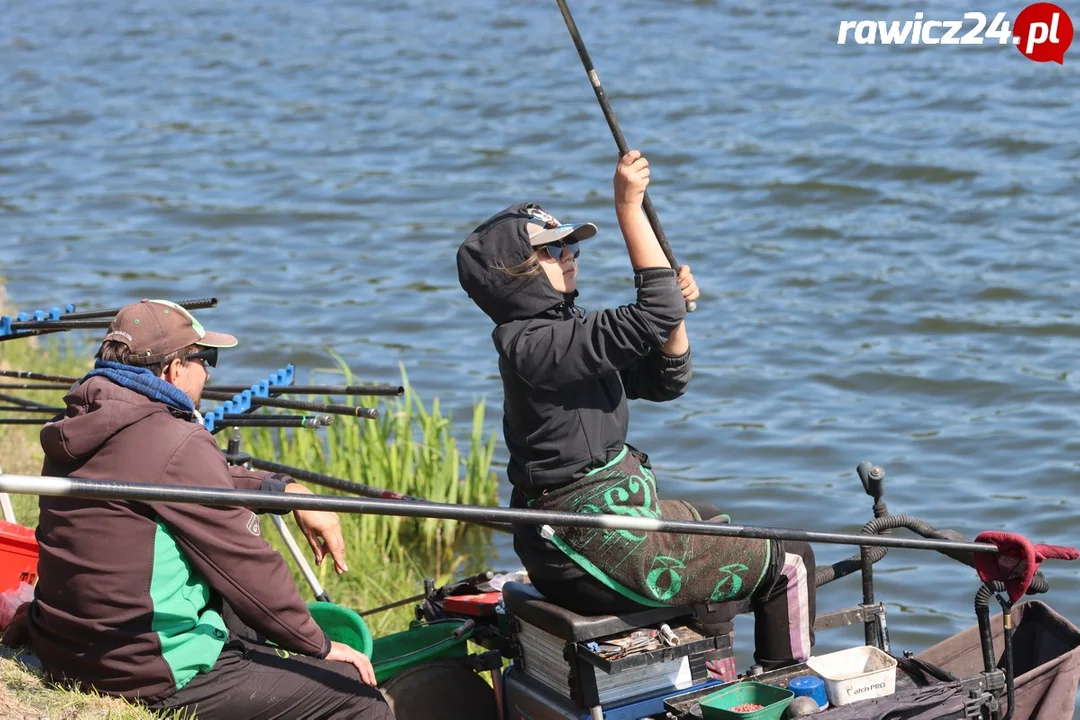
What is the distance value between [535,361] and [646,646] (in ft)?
2.90

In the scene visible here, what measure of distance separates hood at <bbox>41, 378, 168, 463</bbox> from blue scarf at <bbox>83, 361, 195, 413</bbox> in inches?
0.7

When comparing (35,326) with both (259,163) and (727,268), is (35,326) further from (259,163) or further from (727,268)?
(259,163)

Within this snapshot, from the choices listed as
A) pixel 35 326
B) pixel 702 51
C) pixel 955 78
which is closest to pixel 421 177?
pixel 702 51

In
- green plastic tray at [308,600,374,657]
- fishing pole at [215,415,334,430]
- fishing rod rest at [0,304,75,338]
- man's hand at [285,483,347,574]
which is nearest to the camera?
man's hand at [285,483,347,574]

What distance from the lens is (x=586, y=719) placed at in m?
4.25

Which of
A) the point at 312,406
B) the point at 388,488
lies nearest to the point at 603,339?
the point at 312,406

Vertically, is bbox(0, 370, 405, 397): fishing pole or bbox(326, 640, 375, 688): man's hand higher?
bbox(0, 370, 405, 397): fishing pole

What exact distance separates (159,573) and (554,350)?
124cm

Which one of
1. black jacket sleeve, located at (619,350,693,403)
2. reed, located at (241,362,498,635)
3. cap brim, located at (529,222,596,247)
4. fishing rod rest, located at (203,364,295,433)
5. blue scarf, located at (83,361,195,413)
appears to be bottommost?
reed, located at (241,362,498,635)

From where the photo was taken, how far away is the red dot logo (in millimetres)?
15117

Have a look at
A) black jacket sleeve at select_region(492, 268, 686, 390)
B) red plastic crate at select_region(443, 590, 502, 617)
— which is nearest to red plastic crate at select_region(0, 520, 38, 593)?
red plastic crate at select_region(443, 590, 502, 617)

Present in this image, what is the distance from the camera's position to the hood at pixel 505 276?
4.21 meters

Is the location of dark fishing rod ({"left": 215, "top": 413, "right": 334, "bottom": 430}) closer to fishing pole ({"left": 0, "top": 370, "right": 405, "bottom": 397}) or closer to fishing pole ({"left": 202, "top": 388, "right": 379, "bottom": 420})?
fishing pole ({"left": 202, "top": 388, "right": 379, "bottom": 420})

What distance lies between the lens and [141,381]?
4027 mm
